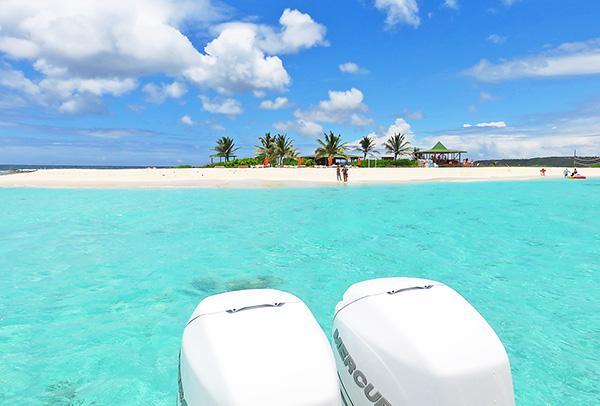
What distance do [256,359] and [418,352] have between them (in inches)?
38.3

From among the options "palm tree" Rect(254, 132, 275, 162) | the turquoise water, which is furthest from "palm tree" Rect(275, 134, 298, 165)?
the turquoise water

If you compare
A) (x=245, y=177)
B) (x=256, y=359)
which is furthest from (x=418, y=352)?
(x=245, y=177)

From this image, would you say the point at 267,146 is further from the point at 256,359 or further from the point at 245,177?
the point at 256,359

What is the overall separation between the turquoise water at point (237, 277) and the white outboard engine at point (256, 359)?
240 cm

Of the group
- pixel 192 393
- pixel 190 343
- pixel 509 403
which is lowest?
pixel 509 403

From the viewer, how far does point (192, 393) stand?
2.08 metres

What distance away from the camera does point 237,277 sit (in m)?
7.99

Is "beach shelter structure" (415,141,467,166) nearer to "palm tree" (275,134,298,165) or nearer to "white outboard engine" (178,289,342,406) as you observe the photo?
"palm tree" (275,134,298,165)

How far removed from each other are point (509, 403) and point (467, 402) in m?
0.34

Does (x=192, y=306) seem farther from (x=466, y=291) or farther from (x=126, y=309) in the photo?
(x=466, y=291)

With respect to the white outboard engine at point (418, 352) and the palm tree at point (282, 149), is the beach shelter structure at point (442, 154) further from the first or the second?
the white outboard engine at point (418, 352)

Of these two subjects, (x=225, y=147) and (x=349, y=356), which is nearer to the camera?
(x=349, y=356)

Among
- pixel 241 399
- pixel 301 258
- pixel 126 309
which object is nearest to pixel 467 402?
pixel 241 399

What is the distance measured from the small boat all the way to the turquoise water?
2348mm
